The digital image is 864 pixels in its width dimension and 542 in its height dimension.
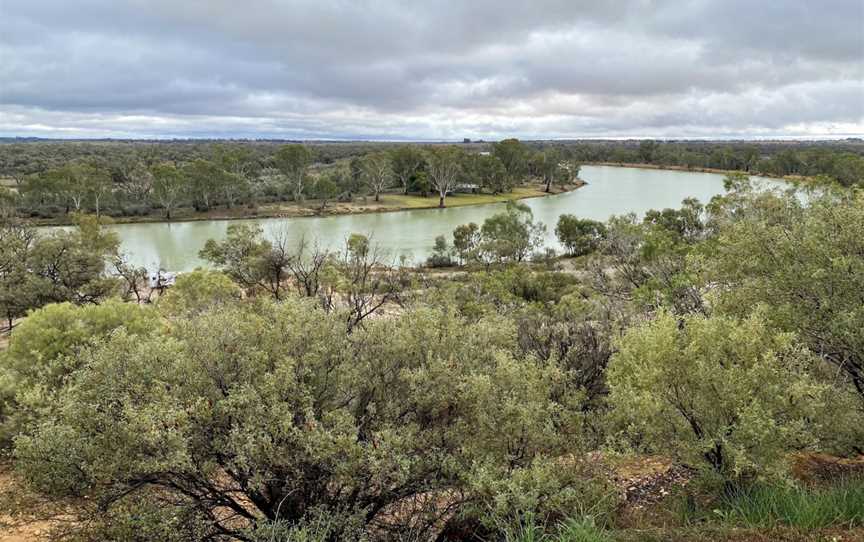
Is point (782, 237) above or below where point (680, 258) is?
above

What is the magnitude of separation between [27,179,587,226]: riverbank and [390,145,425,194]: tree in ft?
8.12

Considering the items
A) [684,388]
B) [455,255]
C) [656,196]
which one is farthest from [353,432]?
[656,196]

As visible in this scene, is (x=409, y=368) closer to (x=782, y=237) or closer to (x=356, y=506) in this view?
(x=356, y=506)

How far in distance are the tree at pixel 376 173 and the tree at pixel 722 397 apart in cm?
6227

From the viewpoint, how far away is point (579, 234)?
4056 cm

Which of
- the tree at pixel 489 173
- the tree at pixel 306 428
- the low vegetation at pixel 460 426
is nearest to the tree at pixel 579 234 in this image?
the low vegetation at pixel 460 426

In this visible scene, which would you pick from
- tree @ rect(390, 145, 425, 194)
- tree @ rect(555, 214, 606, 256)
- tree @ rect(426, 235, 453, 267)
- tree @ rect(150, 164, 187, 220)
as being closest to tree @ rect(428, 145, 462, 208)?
tree @ rect(390, 145, 425, 194)

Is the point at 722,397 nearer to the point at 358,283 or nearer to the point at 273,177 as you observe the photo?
the point at 358,283

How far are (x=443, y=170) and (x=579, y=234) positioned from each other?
1242 inches

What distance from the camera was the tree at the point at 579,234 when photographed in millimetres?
39750

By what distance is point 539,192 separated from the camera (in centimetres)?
8019

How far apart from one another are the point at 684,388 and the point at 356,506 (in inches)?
165

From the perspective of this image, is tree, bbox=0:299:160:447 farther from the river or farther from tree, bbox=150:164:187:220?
tree, bbox=150:164:187:220

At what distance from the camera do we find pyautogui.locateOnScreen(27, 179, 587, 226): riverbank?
54906 mm
